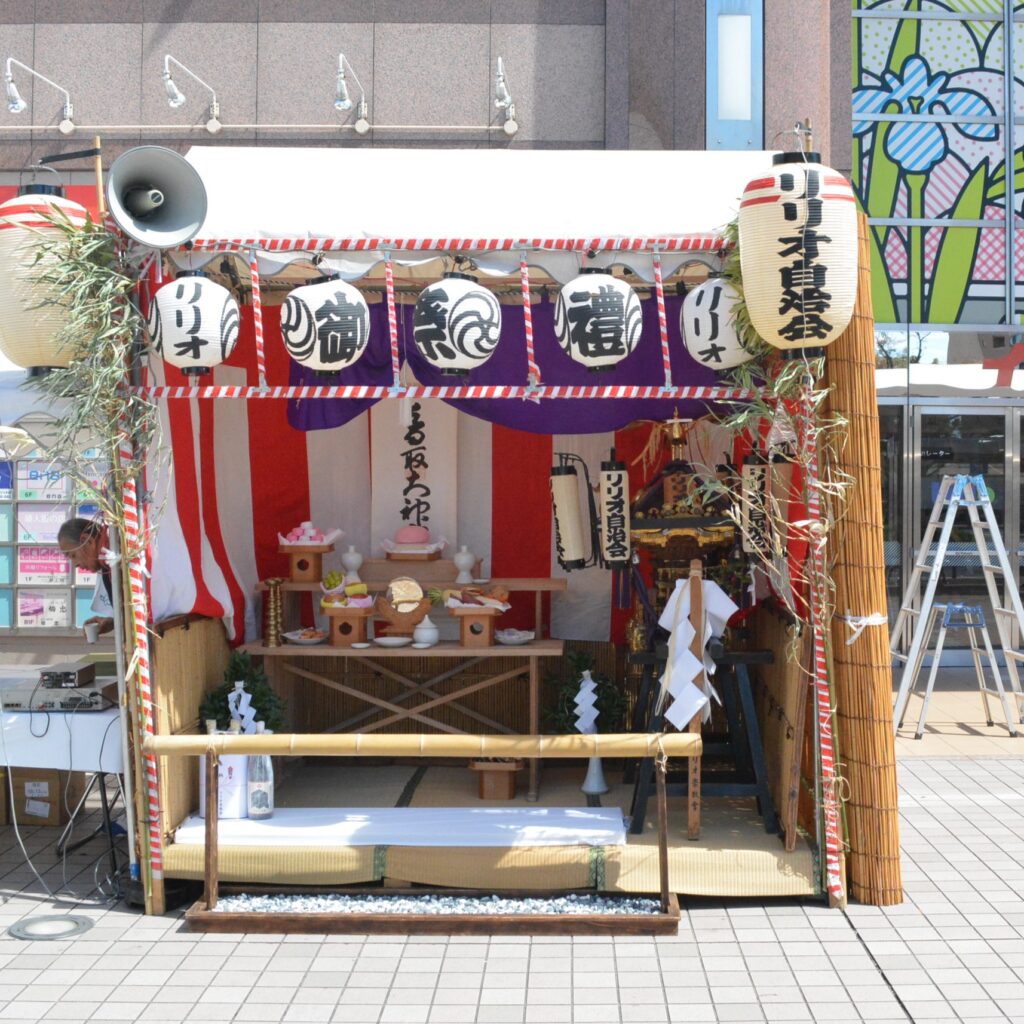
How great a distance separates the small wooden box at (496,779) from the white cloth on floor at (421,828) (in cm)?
44

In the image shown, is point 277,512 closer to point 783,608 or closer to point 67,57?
point 783,608

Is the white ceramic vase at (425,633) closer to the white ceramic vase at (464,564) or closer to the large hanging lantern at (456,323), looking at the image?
the white ceramic vase at (464,564)

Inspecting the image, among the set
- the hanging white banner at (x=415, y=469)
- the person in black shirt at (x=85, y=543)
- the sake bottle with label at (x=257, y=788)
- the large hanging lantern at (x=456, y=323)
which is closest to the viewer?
the large hanging lantern at (x=456, y=323)

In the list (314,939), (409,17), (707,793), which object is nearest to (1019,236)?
(409,17)

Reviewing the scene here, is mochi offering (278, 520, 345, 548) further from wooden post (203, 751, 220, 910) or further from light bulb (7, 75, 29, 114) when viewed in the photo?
light bulb (7, 75, 29, 114)

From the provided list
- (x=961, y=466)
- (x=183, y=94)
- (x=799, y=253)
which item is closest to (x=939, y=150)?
(x=961, y=466)

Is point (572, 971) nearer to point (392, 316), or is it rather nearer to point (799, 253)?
point (392, 316)

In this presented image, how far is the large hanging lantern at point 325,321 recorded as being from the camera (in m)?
5.58

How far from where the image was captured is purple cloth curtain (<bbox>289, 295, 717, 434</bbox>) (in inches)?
270

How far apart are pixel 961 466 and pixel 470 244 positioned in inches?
325

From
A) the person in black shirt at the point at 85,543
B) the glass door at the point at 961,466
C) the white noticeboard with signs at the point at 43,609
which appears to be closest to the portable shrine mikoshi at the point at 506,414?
the person in black shirt at the point at 85,543

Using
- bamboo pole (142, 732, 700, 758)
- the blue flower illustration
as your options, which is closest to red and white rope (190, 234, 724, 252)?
bamboo pole (142, 732, 700, 758)

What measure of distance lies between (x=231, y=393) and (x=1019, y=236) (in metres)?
10.0

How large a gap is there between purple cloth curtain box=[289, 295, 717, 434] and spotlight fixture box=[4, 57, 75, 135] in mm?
5698
